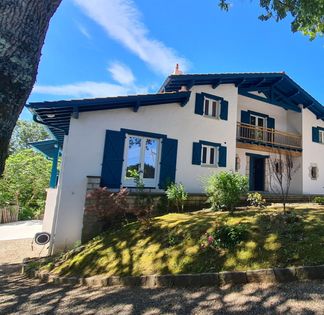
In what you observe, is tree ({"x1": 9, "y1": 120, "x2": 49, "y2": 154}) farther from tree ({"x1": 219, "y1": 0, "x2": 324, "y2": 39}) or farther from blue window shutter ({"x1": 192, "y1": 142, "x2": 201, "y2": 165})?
tree ({"x1": 219, "y1": 0, "x2": 324, "y2": 39})

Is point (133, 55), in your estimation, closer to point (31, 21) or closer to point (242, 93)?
point (242, 93)

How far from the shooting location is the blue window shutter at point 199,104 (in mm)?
14009

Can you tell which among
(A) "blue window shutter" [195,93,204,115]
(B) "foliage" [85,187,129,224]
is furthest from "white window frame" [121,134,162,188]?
(A) "blue window shutter" [195,93,204,115]

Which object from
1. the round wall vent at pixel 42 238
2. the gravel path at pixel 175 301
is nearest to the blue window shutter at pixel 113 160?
the round wall vent at pixel 42 238

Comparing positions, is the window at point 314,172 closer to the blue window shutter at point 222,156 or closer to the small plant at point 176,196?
the blue window shutter at point 222,156

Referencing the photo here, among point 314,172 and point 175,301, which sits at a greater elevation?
point 314,172

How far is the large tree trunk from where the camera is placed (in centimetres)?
205

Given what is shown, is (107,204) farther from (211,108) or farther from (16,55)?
(211,108)

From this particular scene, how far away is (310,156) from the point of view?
60.4 feet

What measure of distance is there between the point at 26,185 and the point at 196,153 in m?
19.7

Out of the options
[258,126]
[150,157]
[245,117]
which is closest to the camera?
[150,157]

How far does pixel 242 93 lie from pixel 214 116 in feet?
11.7

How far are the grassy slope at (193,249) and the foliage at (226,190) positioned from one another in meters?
1.17

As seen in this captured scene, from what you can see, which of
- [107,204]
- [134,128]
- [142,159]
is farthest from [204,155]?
[107,204]
